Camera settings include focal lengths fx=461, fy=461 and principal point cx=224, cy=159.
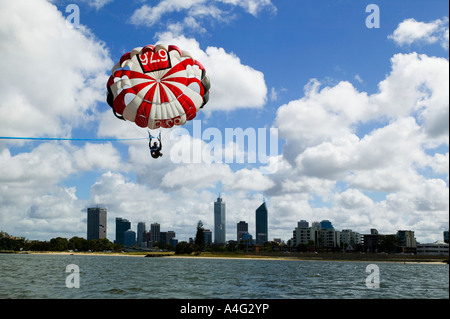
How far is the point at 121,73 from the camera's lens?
1265 inches

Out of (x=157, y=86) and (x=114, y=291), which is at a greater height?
(x=157, y=86)

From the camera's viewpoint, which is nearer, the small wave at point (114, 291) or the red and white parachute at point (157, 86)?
the red and white parachute at point (157, 86)

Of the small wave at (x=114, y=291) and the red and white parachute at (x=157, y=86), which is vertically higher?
the red and white parachute at (x=157, y=86)

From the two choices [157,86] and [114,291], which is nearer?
[157,86]

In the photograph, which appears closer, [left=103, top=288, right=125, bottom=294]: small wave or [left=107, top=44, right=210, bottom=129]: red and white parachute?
[left=107, top=44, right=210, bottom=129]: red and white parachute

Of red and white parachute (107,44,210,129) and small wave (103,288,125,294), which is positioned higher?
red and white parachute (107,44,210,129)

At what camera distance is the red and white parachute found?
31891 millimetres

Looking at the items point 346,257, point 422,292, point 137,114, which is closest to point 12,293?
point 137,114

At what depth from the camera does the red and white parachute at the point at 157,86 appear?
31891 millimetres

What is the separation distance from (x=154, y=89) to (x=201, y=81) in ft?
11.2

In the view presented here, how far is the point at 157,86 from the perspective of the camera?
107ft

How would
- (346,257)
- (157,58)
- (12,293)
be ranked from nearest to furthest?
1. (157,58)
2. (12,293)
3. (346,257)
